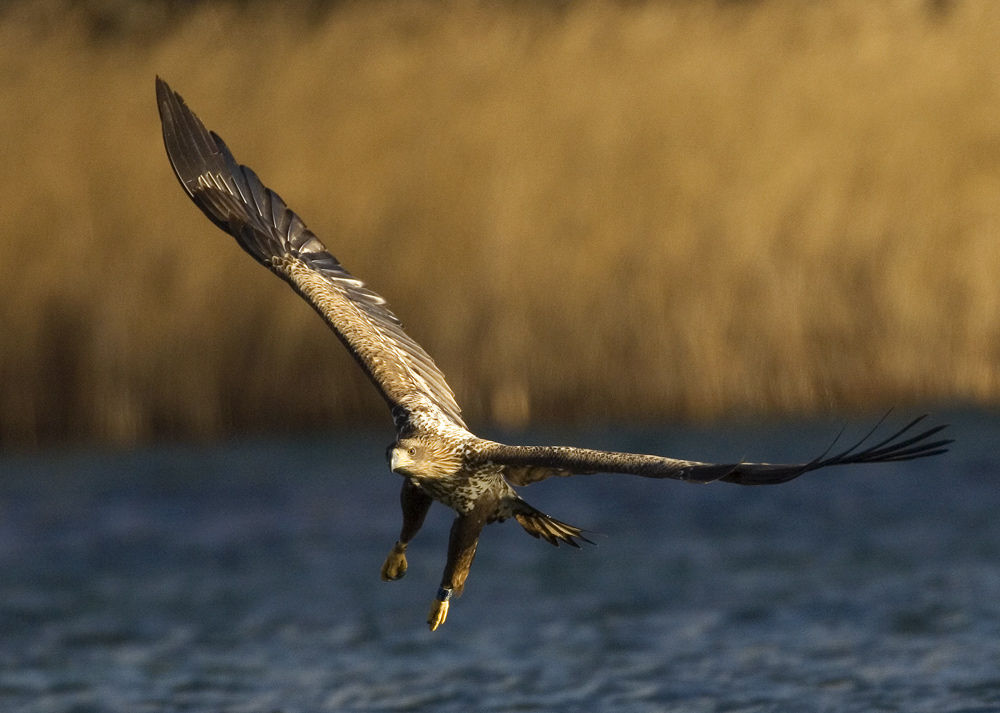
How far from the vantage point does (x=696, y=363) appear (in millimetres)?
13227

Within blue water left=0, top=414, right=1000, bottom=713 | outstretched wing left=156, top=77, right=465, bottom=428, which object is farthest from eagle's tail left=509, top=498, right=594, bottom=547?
blue water left=0, top=414, right=1000, bottom=713

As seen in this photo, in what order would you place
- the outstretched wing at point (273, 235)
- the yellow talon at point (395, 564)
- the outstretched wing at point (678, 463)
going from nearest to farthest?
the outstretched wing at point (678, 463), the yellow talon at point (395, 564), the outstretched wing at point (273, 235)

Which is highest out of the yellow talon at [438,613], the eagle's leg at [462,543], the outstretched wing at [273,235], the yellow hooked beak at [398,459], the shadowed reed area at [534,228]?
the shadowed reed area at [534,228]

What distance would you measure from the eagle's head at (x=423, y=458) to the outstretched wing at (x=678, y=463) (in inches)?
4.8

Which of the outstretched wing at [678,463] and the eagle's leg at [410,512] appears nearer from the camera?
the outstretched wing at [678,463]

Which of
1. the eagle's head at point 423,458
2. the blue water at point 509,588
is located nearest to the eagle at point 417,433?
the eagle's head at point 423,458

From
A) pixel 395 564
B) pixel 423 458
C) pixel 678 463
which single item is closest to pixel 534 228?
pixel 395 564

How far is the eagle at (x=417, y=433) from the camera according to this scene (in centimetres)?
562

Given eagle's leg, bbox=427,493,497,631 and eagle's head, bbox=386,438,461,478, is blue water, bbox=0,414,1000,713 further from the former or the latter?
eagle's head, bbox=386,438,461,478

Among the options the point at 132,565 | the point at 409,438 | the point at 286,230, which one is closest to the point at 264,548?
the point at 132,565

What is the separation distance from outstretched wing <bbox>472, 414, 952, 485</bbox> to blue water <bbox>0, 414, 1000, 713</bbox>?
9.45ft

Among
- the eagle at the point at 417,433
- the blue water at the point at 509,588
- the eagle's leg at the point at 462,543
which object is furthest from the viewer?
the blue water at the point at 509,588

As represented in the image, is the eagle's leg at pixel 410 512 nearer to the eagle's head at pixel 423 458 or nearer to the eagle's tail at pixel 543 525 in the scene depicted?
the eagle's head at pixel 423 458

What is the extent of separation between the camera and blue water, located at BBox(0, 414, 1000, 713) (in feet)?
31.2
